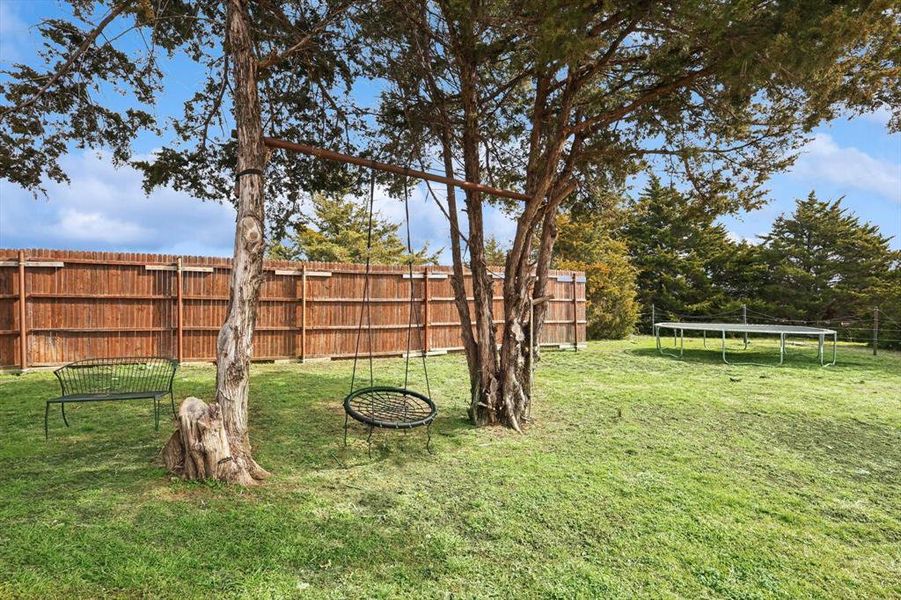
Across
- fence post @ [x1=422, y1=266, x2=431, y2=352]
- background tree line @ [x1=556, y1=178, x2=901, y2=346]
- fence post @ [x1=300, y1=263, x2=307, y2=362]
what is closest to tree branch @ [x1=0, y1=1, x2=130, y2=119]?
fence post @ [x1=300, y1=263, x2=307, y2=362]

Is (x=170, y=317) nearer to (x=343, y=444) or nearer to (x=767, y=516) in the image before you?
(x=343, y=444)

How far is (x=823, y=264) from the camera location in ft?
61.3

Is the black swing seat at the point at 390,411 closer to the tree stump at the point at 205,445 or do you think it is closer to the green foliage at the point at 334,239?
the tree stump at the point at 205,445

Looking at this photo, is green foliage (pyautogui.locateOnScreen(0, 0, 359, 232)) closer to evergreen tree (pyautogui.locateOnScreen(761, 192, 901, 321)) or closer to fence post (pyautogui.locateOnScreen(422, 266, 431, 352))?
fence post (pyautogui.locateOnScreen(422, 266, 431, 352))

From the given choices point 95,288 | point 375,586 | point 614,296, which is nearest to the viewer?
point 375,586

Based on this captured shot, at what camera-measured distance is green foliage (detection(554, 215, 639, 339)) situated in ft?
47.1

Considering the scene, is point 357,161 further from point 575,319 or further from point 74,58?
point 575,319

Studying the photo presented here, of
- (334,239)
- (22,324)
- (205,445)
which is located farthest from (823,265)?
(22,324)

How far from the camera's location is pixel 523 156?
6684mm

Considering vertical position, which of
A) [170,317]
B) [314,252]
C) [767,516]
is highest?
[314,252]

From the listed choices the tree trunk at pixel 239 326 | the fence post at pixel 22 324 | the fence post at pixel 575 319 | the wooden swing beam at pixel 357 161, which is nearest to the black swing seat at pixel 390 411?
the tree trunk at pixel 239 326

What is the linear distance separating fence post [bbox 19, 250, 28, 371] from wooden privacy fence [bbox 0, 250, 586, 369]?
0.04ft

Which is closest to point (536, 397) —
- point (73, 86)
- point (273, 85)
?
point (273, 85)

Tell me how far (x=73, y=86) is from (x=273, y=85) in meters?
2.00
